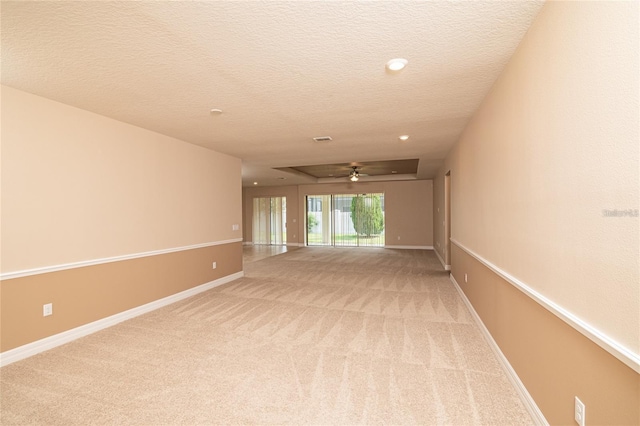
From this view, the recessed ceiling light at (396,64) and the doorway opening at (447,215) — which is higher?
the recessed ceiling light at (396,64)

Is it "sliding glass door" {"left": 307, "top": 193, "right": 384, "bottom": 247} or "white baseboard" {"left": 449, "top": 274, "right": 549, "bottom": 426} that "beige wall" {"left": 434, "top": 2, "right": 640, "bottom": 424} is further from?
"sliding glass door" {"left": 307, "top": 193, "right": 384, "bottom": 247}

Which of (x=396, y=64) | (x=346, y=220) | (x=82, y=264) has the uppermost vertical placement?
(x=396, y=64)

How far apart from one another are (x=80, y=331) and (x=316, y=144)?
409cm

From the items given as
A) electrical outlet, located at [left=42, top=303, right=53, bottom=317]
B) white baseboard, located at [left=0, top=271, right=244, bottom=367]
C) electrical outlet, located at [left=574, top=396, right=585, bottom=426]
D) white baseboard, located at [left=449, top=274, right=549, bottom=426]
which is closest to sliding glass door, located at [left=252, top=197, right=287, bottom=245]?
white baseboard, located at [left=0, top=271, right=244, bottom=367]

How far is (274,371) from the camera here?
250cm

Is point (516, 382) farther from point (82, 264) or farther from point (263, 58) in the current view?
point (82, 264)

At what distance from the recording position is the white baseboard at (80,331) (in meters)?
2.75

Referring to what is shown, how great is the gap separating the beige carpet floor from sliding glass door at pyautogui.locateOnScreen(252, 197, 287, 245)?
27.4 ft

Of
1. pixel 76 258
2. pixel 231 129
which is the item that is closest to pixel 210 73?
pixel 231 129

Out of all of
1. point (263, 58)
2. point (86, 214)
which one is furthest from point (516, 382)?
point (86, 214)

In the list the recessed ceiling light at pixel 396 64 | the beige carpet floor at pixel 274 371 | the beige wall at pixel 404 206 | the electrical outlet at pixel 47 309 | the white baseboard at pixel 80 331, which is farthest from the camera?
the beige wall at pixel 404 206

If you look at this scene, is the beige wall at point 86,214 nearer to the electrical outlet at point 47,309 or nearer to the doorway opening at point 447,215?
the electrical outlet at point 47,309

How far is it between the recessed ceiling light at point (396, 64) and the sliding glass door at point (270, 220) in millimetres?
10451

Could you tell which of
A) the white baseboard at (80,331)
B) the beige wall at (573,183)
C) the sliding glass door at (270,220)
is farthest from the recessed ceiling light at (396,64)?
the sliding glass door at (270,220)
